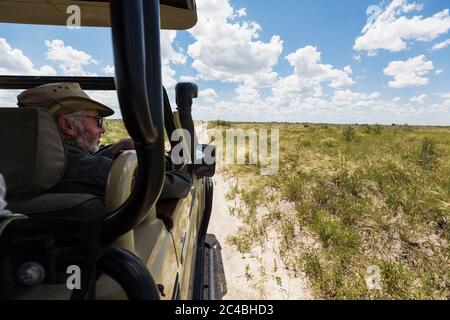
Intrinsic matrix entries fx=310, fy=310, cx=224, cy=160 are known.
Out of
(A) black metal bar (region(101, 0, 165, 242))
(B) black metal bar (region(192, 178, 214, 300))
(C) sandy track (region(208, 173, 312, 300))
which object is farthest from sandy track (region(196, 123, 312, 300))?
(A) black metal bar (region(101, 0, 165, 242))

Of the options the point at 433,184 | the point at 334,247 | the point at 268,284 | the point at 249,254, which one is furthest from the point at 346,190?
the point at 268,284

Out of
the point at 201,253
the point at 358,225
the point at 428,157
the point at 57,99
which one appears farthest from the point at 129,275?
the point at 428,157

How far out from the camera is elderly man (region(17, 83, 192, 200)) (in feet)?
3.84

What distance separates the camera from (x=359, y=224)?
167 inches

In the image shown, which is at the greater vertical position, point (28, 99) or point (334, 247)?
point (28, 99)

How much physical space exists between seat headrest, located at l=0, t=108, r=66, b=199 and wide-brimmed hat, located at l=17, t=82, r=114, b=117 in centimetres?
50

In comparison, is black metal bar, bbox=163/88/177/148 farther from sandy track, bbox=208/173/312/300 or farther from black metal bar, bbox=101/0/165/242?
sandy track, bbox=208/173/312/300

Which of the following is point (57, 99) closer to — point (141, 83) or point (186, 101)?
point (186, 101)

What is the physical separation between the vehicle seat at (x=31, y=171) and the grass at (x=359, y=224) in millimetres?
2591

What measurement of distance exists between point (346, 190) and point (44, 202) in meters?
5.51

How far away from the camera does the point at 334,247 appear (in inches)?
142

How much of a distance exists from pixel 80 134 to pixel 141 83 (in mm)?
1217

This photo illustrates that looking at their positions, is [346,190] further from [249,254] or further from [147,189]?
[147,189]
